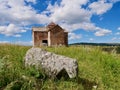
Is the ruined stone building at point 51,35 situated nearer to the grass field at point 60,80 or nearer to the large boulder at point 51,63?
the grass field at point 60,80

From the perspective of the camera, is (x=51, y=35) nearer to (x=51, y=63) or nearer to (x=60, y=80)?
(x=51, y=63)

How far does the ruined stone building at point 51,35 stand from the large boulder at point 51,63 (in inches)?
1646

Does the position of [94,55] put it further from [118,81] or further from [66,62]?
[66,62]

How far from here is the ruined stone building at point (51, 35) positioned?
50500mm

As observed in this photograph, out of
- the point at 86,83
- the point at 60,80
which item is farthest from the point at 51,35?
the point at 60,80

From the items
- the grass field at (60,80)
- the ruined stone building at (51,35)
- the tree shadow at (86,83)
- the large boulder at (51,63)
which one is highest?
the ruined stone building at (51,35)

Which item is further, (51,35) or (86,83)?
(51,35)

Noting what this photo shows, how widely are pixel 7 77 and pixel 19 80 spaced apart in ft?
1.34

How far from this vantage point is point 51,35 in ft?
166

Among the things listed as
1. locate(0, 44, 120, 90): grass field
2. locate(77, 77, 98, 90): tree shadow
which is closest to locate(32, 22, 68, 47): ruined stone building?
locate(0, 44, 120, 90): grass field

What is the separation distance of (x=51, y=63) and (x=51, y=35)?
42549mm

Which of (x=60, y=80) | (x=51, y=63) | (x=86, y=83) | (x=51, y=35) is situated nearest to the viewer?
(x=60, y=80)

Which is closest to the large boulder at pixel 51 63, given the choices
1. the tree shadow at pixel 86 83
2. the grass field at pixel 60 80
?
the grass field at pixel 60 80

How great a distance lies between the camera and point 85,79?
891 cm
